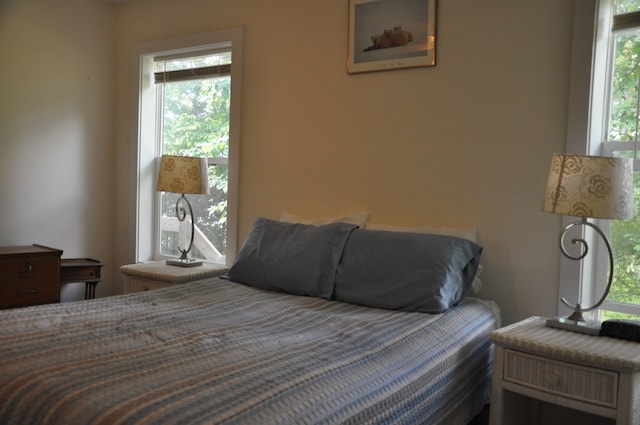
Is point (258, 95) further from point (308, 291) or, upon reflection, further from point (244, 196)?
point (308, 291)

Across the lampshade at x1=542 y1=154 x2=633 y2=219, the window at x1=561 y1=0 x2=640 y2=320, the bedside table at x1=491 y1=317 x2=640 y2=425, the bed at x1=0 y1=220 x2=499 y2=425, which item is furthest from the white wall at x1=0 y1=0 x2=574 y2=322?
the bedside table at x1=491 y1=317 x2=640 y2=425

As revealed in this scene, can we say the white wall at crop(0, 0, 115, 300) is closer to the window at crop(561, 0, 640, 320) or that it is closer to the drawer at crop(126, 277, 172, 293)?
the drawer at crop(126, 277, 172, 293)

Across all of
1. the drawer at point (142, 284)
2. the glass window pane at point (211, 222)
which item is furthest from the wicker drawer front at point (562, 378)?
the glass window pane at point (211, 222)

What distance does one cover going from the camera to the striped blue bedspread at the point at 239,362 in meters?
1.26

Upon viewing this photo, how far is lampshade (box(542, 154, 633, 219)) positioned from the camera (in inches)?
75.6

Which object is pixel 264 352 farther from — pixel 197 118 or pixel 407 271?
pixel 197 118

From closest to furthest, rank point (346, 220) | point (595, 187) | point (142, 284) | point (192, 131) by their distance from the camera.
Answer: point (595, 187) → point (346, 220) → point (142, 284) → point (192, 131)

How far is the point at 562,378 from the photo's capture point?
181 centimetres

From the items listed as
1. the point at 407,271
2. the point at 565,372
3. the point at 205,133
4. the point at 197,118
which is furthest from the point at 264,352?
the point at 197,118

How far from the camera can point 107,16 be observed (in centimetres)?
410

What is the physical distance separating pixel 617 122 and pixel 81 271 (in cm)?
328

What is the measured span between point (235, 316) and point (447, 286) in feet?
2.88

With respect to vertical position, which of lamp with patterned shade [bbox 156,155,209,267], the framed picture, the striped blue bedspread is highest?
the framed picture

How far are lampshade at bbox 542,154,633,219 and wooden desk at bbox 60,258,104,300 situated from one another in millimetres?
2982
